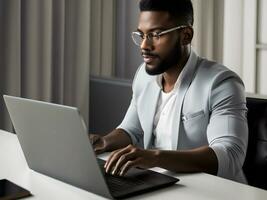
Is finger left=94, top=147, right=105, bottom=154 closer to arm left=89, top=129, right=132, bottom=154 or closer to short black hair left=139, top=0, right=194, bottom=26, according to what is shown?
arm left=89, top=129, right=132, bottom=154

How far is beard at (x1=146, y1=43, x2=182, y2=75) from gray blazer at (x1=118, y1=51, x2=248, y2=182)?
0.05 meters

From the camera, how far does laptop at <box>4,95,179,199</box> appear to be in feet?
3.54

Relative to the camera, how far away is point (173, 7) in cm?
176

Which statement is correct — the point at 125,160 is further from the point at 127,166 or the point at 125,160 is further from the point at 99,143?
the point at 99,143

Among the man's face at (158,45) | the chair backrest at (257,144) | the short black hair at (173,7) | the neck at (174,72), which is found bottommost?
the chair backrest at (257,144)

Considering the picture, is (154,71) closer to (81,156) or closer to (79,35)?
(81,156)

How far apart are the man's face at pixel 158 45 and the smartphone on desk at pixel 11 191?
735 millimetres

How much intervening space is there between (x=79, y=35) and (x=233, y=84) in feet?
5.28

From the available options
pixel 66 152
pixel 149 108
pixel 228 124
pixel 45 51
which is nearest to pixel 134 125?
pixel 149 108

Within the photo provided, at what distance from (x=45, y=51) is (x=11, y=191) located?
5.85 ft

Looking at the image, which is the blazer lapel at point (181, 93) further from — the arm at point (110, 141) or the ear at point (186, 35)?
the arm at point (110, 141)

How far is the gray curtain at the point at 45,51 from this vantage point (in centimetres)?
272

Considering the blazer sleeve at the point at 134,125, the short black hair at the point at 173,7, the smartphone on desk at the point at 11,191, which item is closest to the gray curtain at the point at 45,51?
the blazer sleeve at the point at 134,125

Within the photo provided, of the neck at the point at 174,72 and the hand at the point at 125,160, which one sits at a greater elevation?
the neck at the point at 174,72
